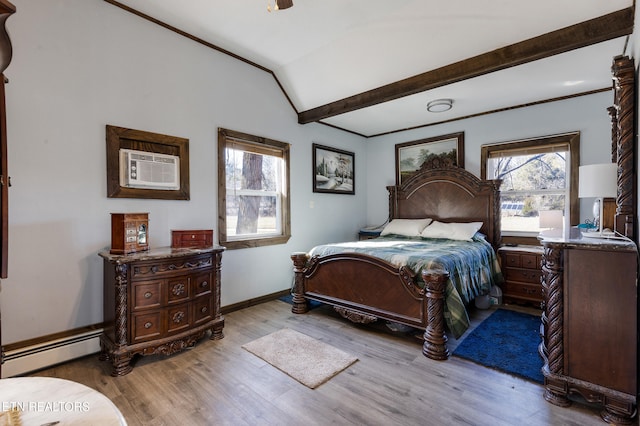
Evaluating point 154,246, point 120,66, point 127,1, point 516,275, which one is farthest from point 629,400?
point 127,1

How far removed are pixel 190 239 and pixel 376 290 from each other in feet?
5.93

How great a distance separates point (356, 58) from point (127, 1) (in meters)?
2.17

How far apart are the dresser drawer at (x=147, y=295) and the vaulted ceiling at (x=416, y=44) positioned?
2402mm

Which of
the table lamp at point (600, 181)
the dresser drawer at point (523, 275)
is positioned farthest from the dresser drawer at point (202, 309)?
the dresser drawer at point (523, 275)

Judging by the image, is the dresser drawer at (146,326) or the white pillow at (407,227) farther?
the white pillow at (407,227)

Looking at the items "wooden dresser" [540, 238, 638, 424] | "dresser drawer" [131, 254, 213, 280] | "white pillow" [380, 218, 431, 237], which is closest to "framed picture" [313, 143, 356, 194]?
"white pillow" [380, 218, 431, 237]

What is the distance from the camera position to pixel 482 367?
90.6 inches

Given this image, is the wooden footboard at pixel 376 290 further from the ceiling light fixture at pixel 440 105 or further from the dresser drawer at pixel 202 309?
the ceiling light fixture at pixel 440 105

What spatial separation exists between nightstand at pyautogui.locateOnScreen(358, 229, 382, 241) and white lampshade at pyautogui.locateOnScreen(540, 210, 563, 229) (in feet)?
7.33

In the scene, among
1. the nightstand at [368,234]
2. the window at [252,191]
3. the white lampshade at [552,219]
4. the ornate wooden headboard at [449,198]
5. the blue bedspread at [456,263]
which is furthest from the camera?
the nightstand at [368,234]

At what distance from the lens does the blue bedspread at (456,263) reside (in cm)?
257

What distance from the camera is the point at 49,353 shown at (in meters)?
2.34

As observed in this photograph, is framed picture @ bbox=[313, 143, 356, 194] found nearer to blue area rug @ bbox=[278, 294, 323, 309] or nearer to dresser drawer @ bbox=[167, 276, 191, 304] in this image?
blue area rug @ bbox=[278, 294, 323, 309]

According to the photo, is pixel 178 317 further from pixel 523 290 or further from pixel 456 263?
pixel 523 290
